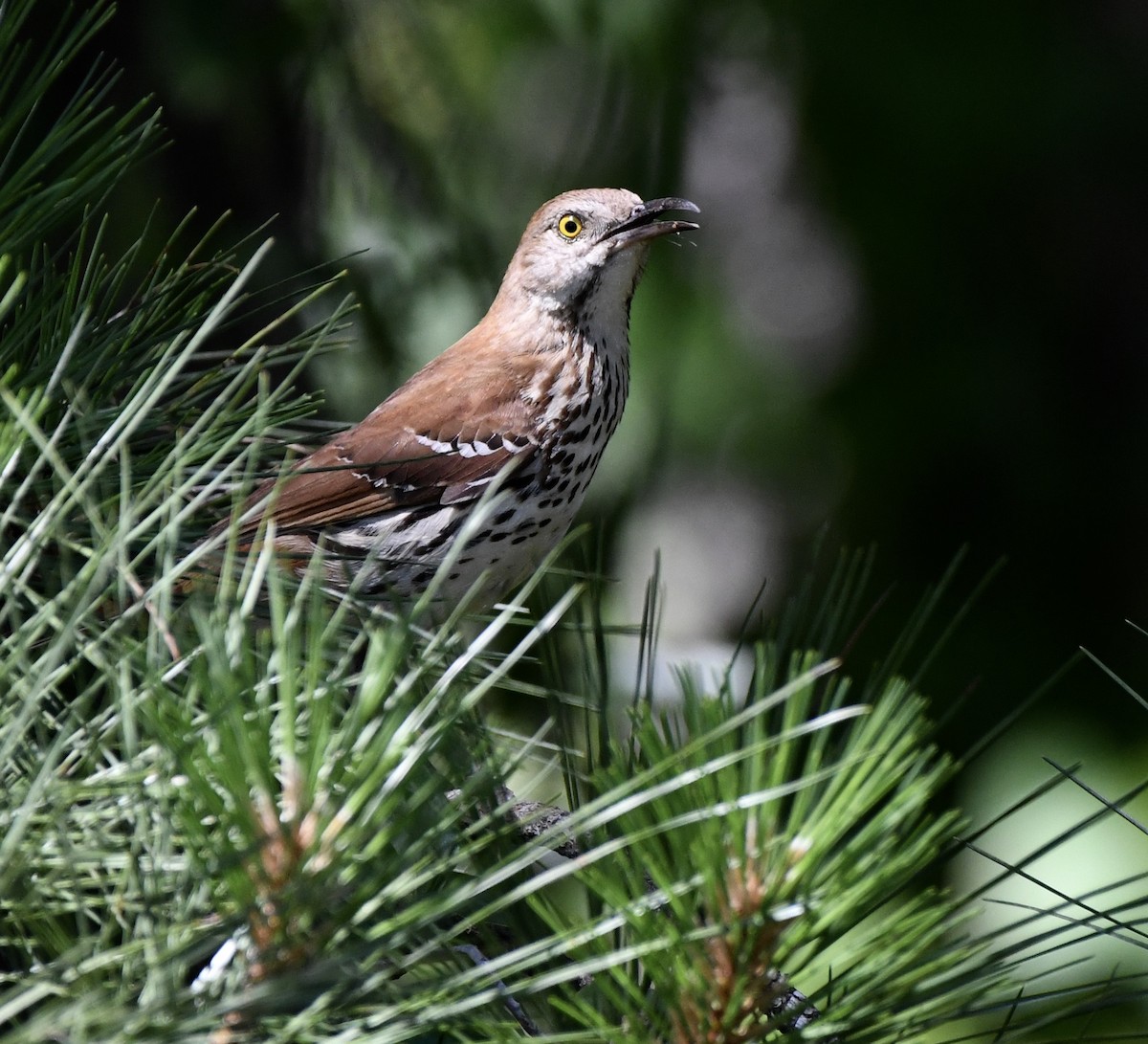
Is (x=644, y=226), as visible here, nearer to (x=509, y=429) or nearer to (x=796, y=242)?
(x=509, y=429)

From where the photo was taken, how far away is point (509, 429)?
2.41 metres

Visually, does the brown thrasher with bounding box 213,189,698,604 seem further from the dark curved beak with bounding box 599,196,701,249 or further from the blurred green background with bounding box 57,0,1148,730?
the blurred green background with bounding box 57,0,1148,730

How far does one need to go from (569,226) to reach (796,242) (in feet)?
9.80

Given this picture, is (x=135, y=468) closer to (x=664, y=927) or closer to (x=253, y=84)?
(x=664, y=927)

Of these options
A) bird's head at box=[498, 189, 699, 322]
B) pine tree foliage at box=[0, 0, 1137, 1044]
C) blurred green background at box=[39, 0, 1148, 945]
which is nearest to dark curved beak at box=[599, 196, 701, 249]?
bird's head at box=[498, 189, 699, 322]

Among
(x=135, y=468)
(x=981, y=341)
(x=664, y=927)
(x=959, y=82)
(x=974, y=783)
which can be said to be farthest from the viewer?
(x=981, y=341)

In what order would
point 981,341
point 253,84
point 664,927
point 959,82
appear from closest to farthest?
point 664,927 → point 253,84 → point 959,82 → point 981,341

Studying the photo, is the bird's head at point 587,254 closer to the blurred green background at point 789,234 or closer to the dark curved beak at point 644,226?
the dark curved beak at point 644,226

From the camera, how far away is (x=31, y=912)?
95 cm

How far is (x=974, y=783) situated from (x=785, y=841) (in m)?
3.25

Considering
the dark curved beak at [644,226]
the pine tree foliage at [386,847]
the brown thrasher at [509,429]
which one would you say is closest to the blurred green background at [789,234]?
the brown thrasher at [509,429]

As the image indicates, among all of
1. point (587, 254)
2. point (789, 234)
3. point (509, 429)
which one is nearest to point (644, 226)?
point (587, 254)

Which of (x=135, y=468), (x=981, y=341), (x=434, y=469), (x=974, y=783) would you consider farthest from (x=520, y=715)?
(x=981, y=341)

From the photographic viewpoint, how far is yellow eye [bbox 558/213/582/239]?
8.70 ft
